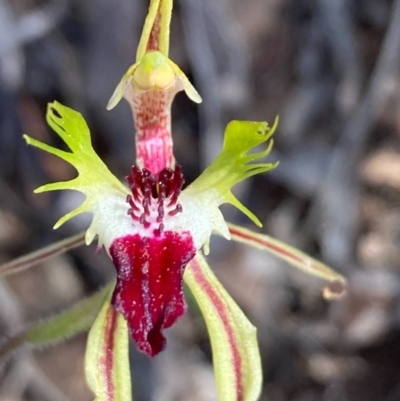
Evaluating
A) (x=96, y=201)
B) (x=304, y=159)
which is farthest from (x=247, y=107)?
(x=96, y=201)

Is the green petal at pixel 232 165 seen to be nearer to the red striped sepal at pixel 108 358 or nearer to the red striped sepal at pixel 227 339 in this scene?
the red striped sepal at pixel 227 339

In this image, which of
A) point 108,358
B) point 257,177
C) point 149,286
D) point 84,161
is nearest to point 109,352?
point 108,358

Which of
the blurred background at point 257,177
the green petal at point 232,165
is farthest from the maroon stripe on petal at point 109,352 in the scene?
the blurred background at point 257,177

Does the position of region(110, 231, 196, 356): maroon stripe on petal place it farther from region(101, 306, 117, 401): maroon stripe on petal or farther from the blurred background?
the blurred background

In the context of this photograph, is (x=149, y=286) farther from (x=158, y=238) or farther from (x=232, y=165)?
(x=232, y=165)

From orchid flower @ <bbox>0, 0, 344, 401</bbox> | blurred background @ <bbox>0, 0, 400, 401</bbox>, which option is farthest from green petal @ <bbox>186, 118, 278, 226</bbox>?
blurred background @ <bbox>0, 0, 400, 401</bbox>

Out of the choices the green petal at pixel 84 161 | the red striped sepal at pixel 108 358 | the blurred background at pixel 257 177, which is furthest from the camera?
the blurred background at pixel 257 177

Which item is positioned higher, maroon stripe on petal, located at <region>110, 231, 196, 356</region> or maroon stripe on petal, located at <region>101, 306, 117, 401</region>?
maroon stripe on petal, located at <region>110, 231, 196, 356</region>
